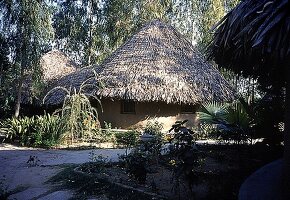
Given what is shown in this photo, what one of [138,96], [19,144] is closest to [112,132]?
[138,96]

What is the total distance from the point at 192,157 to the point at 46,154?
6328mm

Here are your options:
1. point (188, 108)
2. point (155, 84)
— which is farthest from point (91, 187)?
point (188, 108)

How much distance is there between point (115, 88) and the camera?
1477 centimetres

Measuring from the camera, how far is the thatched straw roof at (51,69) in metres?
19.9

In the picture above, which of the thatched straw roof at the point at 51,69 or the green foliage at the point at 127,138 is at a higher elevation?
the thatched straw roof at the point at 51,69

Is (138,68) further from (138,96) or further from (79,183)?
(79,183)

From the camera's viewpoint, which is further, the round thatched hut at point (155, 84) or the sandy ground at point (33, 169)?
the round thatched hut at point (155, 84)

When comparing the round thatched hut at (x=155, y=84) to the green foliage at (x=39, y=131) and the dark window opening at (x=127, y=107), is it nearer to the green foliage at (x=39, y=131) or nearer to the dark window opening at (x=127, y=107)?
the dark window opening at (x=127, y=107)

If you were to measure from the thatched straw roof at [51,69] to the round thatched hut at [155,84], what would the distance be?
11.9 feet

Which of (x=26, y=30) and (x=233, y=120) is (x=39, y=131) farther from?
(x=233, y=120)

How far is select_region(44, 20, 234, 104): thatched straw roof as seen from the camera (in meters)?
14.5

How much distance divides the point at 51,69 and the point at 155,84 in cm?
1015

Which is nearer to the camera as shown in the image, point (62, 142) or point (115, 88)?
point (62, 142)

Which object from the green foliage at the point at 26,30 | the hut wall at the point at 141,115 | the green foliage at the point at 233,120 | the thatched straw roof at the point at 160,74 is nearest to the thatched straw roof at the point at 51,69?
the thatched straw roof at the point at 160,74
